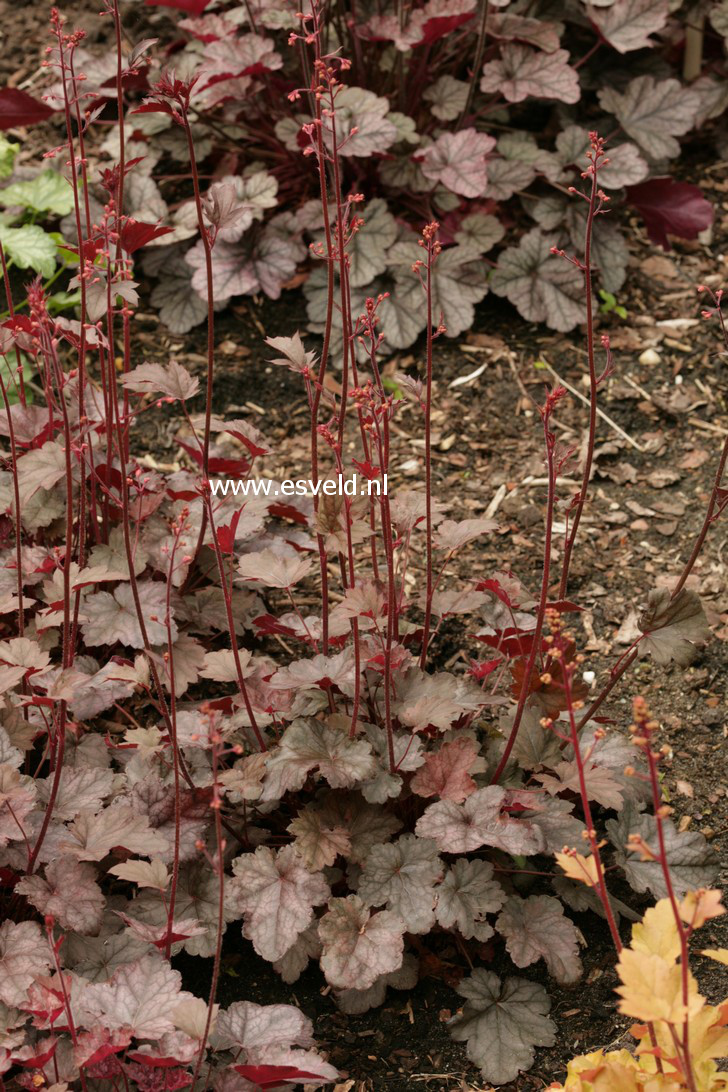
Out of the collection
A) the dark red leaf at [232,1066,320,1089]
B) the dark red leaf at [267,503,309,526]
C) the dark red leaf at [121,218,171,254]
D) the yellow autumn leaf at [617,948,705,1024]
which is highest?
the dark red leaf at [121,218,171,254]

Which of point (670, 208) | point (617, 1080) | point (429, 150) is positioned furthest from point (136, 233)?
point (670, 208)

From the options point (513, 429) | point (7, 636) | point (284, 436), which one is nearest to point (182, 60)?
point (284, 436)

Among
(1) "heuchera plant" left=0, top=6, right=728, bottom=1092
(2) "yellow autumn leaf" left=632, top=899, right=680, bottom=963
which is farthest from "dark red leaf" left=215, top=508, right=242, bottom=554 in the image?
(2) "yellow autumn leaf" left=632, top=899, right=680, bottom=963

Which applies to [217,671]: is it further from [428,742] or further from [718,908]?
[718,908]

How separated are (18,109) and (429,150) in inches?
50.3

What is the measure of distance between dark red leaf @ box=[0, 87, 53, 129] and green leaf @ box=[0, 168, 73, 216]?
0.16 metres

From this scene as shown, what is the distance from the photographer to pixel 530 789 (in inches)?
84.8

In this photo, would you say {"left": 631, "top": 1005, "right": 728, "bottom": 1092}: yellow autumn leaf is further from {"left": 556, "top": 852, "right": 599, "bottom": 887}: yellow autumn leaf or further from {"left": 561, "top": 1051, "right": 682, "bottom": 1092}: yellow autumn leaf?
{"left": 556, "top": 852, "right": 599, "bottom": 887}: yellow autumn leaf

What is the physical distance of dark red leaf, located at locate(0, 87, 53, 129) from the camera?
3658 millimetres

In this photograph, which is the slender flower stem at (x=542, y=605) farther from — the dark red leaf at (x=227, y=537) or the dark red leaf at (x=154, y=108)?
the dark red leaf at (x=154, y=108)

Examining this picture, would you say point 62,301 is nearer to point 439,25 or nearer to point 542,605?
point 439,25

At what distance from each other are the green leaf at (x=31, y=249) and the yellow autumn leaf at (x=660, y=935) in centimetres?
274

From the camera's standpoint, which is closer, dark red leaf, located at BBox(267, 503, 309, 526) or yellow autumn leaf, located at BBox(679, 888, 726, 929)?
yellow autumn leaf, located at BBox(679, 888, 726, 929)

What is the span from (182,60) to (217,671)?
104 inches
